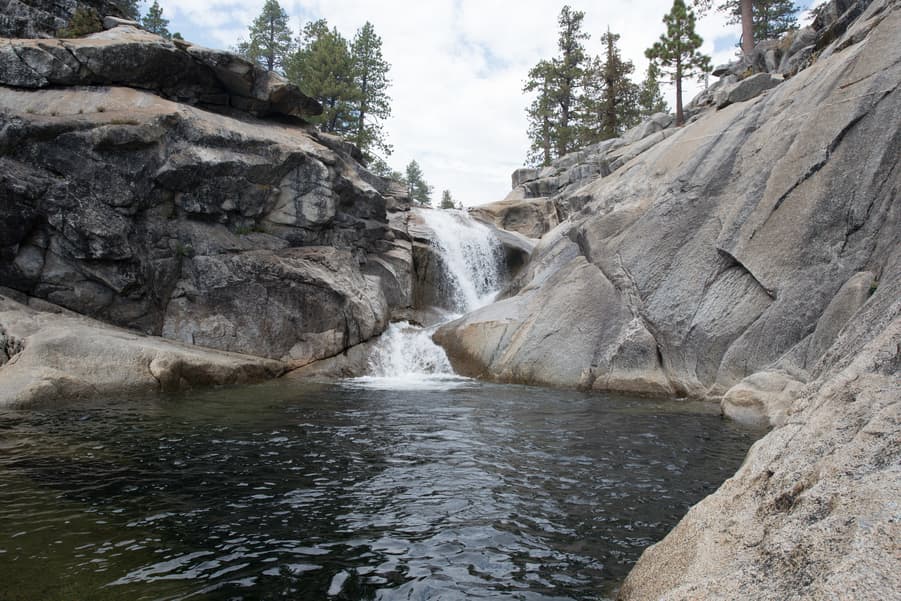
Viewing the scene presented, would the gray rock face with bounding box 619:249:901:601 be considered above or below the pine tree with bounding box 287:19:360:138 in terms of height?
below

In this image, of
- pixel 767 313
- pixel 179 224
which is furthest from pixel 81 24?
pixel 767 313

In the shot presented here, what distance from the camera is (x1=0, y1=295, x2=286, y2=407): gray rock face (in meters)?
13.5

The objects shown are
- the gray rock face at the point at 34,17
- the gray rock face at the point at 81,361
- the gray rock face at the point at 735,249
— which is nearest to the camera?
the gray rock face at the point at 81,361

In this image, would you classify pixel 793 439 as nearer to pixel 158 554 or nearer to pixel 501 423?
pixel 158 554

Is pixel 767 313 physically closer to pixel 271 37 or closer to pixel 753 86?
pixel 753 86

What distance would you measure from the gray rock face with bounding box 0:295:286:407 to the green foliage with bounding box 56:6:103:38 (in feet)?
40.6

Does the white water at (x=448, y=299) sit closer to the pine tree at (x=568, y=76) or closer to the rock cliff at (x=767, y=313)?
the rock cliff at (x=767, y=313)

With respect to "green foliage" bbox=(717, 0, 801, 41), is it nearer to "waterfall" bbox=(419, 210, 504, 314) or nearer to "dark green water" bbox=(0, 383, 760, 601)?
"waterfall" bbox=(419, 210, 504, 314)

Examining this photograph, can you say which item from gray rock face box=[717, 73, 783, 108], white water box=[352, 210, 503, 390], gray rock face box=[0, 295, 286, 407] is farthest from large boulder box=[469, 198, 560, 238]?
gray rock face box=[0, 295, 286, 407]

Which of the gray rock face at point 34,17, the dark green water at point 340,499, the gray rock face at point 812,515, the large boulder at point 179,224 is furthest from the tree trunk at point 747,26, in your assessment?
the gray rock face at point 34,17

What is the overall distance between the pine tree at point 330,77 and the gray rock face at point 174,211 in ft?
62.6

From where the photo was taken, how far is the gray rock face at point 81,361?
44.2ft

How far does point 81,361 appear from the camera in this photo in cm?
1460

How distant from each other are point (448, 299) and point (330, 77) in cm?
2452
